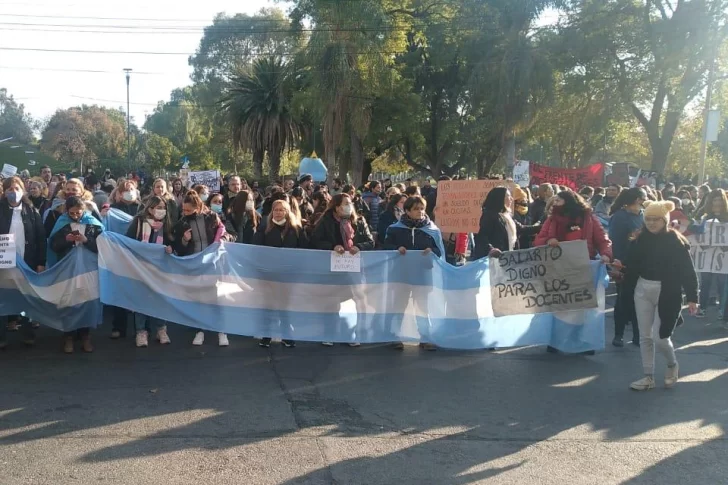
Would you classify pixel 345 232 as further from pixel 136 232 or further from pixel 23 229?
pixel 23 229

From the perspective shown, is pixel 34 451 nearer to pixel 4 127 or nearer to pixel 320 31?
pixel 320 31

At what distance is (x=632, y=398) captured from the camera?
6648 mm

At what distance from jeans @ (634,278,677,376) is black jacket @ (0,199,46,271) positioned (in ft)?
21.2

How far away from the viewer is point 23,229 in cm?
803

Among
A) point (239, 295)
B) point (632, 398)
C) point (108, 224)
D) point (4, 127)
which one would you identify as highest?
point (4, 127)

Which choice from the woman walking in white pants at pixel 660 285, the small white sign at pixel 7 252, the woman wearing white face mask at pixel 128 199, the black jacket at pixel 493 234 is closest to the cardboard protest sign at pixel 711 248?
the black jacket at pixel 493 234

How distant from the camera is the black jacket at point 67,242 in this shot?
790cm

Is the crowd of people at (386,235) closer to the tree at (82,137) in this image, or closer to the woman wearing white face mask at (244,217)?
the woman wearing white face mask at (244,217)

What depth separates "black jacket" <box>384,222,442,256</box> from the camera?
8.42m

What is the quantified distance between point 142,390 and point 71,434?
115 cm

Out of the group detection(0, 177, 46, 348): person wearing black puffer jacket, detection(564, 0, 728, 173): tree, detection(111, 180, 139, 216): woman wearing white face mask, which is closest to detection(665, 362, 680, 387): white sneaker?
detection(0, 177, 46, 348): person wearing black puffer jacket

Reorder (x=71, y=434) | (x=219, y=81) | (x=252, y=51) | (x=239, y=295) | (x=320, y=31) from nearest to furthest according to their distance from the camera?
(x=71, y=434) → (x=239, y=295) → (x=320, y=31) → (x=252, y=51) → (x=219, y=81)

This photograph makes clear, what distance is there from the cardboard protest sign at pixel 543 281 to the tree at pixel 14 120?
9360 cm

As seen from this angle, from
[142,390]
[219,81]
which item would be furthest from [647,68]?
[219,81]
